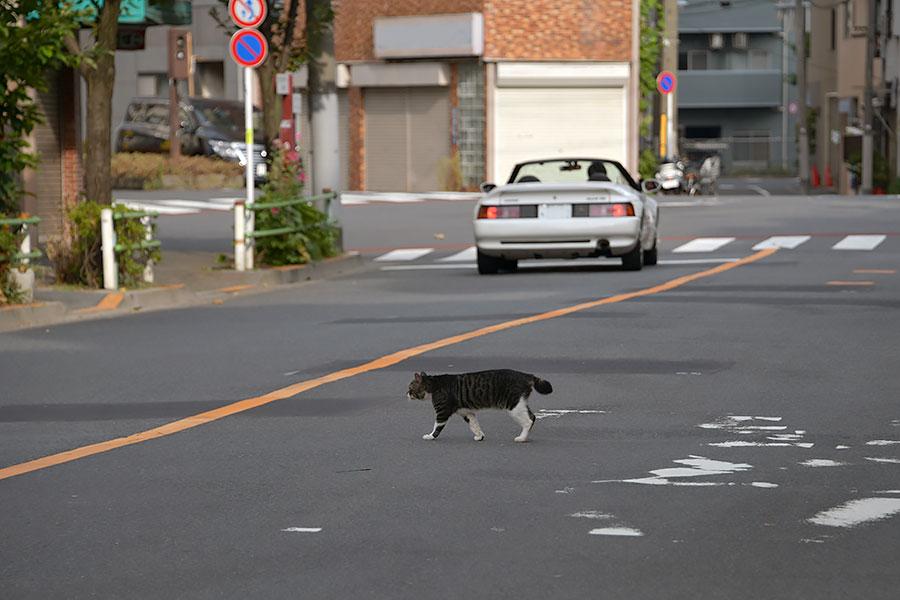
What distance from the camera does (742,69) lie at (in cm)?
8500

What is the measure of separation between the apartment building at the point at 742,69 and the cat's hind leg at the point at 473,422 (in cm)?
7663

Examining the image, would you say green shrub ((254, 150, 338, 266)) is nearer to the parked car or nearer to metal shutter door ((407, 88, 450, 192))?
the parked car

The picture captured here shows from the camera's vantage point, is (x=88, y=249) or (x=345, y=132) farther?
(x=345, y=132)

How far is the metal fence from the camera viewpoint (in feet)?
270

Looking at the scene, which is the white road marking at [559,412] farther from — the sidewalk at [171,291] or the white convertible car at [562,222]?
the white convertible car at [562,222]

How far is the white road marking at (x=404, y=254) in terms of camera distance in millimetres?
24391

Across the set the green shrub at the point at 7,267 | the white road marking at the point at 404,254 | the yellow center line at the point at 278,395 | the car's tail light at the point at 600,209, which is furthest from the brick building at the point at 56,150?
the yellow center line at the point at 278,395

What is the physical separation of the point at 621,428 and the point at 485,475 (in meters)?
1.50

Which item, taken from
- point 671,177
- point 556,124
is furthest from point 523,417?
point 556,124

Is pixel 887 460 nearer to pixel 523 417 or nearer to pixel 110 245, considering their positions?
pixel 523 417

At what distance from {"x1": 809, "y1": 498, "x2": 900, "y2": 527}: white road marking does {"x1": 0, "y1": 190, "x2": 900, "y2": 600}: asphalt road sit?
20 mm

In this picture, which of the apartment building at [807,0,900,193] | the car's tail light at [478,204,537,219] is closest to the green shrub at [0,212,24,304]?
the car's tail light at [478,204,537,219]

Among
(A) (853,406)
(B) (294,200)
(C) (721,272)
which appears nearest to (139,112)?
(B) (294,200)

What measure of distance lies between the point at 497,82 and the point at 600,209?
28.9 metres
